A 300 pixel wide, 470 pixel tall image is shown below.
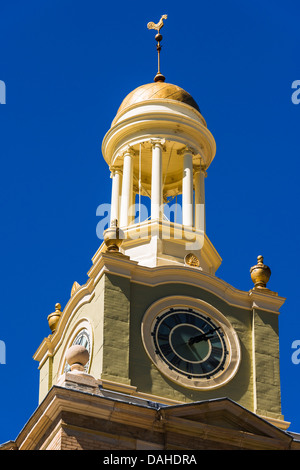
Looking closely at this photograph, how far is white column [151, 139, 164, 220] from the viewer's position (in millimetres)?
54062

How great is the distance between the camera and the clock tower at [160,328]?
4653 centimetres

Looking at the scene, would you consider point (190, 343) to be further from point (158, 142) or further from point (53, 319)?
point (158, 142)

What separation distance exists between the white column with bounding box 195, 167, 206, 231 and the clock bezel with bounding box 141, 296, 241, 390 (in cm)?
409

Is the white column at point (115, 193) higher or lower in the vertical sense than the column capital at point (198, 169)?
lower

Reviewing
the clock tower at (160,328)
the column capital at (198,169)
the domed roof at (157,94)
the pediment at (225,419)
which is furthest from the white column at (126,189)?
the pediment at (225,419)

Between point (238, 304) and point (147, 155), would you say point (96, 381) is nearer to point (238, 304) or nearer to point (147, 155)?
point (238, 304)

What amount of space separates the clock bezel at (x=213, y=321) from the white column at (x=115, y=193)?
16.6 feet

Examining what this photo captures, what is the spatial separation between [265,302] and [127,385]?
6.32 m

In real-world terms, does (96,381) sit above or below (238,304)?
below

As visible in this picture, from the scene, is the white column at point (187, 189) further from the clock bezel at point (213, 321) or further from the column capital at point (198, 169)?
the clock bezel at point (213, 321)

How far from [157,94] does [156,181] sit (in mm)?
3750

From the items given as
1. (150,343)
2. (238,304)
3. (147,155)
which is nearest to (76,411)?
(150,343)
